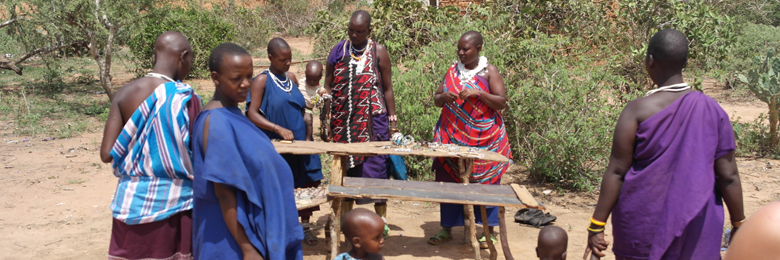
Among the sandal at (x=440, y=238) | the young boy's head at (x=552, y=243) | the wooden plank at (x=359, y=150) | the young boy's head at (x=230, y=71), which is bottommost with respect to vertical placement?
the sandal at (x=440, y=238)

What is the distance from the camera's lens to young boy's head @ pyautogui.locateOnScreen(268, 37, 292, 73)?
3.84m

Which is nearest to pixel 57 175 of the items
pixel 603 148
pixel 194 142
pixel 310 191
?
pixel 310 191

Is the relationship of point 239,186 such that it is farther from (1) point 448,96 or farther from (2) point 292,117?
(1) point 448,96

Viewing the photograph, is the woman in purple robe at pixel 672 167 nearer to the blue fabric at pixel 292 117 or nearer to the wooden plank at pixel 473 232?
the wooden plank at pixel 473 232

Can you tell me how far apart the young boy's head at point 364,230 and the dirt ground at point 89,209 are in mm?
1598

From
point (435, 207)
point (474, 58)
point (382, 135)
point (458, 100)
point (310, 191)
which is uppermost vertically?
point (474, 58)

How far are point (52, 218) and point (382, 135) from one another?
3.17 metres

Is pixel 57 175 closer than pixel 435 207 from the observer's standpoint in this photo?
No

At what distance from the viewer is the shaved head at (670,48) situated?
2.28 metres

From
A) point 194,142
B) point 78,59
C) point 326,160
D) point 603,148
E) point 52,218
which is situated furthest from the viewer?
point 78,59

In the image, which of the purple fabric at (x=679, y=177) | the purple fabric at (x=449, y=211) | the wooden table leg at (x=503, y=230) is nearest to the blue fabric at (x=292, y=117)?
the purple fabric at (x=449, y=211)

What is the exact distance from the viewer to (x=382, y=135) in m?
4.49

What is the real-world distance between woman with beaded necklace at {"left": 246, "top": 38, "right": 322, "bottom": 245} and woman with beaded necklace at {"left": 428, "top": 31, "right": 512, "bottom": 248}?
1.09 meters

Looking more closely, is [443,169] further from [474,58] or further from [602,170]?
[602,170]
